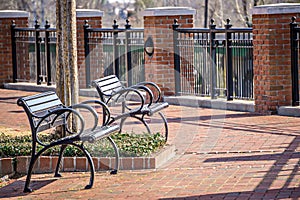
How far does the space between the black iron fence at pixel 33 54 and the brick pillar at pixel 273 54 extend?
5.85 metres

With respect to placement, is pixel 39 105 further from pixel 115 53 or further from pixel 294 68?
pixel 115 53

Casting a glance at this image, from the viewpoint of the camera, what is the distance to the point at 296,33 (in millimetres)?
12164

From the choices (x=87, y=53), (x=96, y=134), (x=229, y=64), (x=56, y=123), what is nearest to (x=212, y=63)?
(x=229, y=64)

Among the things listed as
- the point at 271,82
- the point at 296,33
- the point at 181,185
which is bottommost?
the point at 181,185

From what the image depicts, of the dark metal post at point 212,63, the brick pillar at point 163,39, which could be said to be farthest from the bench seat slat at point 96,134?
the brick pillar at point 163,39

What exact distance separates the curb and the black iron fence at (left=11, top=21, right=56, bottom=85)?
27.3ft

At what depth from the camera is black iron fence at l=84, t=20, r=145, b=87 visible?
1512cm

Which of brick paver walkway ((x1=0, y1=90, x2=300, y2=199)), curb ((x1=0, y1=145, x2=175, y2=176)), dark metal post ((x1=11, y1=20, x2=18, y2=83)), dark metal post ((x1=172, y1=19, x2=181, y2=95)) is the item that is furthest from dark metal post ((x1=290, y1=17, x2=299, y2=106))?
dark metal post ((x1=11, y1=20, x2=18, y2=83))

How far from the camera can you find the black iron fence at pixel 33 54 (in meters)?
17.0

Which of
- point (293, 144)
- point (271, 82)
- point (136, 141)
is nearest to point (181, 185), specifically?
point (136, 141)

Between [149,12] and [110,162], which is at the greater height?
[149,12]

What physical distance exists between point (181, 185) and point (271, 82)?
541cm

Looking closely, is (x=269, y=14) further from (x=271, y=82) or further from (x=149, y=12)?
(x=149, y=12)

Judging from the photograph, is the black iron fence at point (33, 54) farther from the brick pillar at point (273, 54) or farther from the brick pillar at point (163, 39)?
the brick pillar at point (273, 54)
